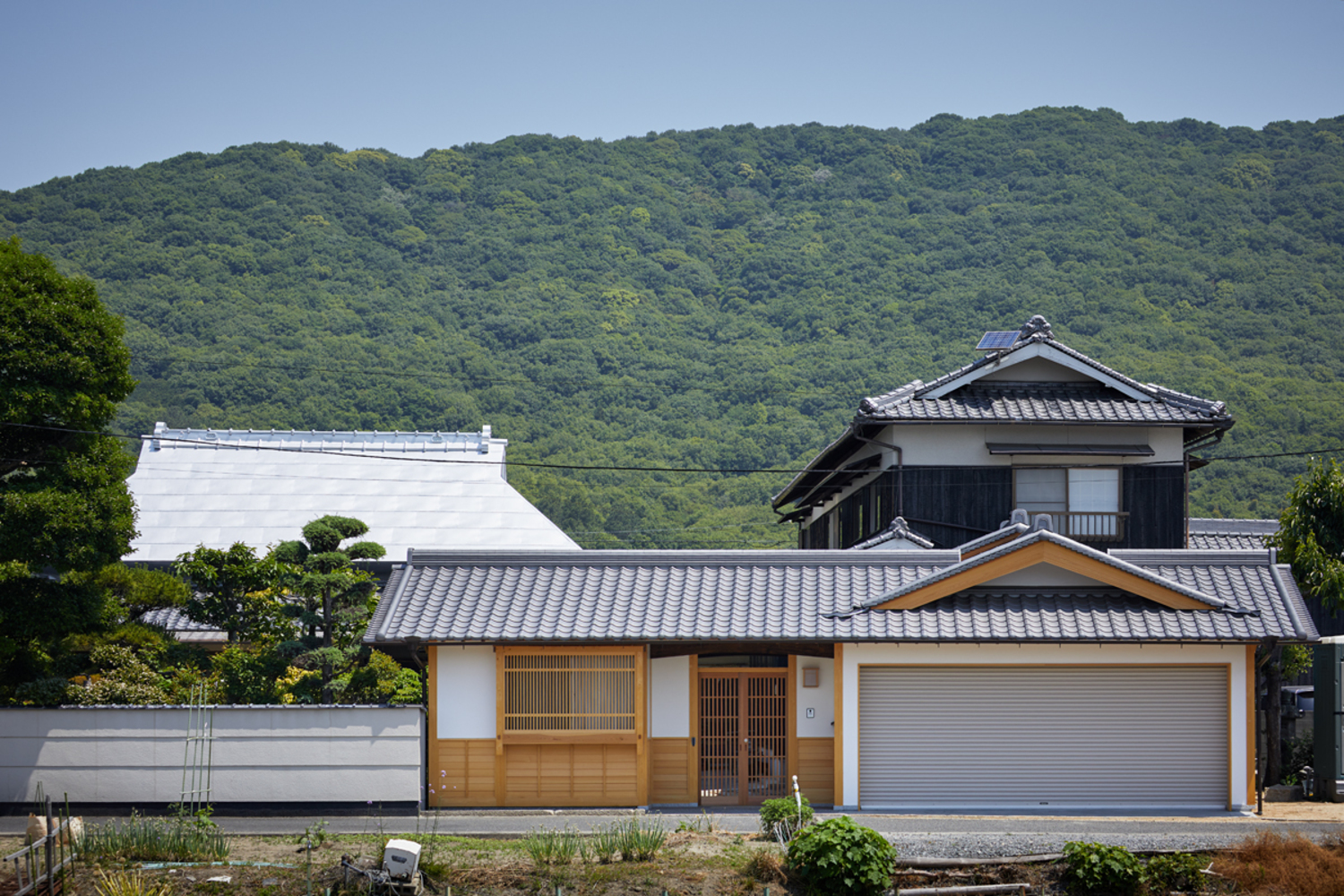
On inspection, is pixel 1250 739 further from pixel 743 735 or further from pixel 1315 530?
pixel 743 735

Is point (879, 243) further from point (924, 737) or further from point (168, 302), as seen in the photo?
point (924, 737)

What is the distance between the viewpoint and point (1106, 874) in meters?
13.2

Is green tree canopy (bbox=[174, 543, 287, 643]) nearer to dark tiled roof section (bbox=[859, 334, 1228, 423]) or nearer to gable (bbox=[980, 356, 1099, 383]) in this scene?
dark tiled roof section (bbox=[859, 334, 1228, 423])

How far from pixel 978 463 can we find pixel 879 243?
65325 mm

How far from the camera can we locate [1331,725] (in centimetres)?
1941

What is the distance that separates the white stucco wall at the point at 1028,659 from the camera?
1895 cm

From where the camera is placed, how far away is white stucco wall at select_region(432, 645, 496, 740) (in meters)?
18.9

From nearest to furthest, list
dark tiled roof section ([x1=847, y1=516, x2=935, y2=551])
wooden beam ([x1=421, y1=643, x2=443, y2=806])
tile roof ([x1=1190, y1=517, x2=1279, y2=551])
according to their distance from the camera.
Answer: wooden beam ([x1=421, y1=643, x2=443, y2=806]) → dark tiled roof section ([x1=847, y1=516, x2=935, y2=551]) → tile roof ([x1=1190, y1=517, x2=1279, y2=551])

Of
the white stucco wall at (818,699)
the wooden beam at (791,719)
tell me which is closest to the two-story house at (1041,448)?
the white stucco wall at (818,699)

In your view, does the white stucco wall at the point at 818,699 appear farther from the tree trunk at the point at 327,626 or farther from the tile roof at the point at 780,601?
the tree trunk at the point at 327,626

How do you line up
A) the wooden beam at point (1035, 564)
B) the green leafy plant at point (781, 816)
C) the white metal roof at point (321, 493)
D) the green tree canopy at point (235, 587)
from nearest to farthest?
the green leafy plant at point (781, 816) < the wooden beam at point (1035, 564) < the green tree canopy at point (235, 587) < the white metal roof at point (321, 493)

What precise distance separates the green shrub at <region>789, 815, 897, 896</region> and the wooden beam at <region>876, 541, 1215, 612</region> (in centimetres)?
635

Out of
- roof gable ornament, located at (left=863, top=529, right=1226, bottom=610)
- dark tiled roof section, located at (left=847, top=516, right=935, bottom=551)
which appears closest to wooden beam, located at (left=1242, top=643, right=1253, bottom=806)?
roof gable ornament, located at (left=863, top=529, right=1226, bottom=610)

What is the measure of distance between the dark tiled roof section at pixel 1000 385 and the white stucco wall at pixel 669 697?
885cm
